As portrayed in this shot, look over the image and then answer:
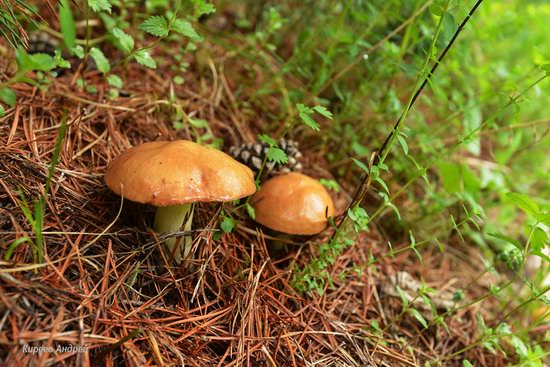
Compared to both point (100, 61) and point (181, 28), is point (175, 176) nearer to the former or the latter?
point (181, 28)

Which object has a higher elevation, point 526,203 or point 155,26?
point 155,26

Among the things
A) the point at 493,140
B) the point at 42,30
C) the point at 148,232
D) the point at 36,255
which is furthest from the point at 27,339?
the point at 493,140

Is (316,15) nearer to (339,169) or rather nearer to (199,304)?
(339,169)

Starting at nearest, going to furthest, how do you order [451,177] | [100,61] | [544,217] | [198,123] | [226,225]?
[544,217] → [226,225] → [100,61] → [198,123] → [451,177]

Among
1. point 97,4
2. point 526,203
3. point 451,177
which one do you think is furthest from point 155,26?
point 451,177

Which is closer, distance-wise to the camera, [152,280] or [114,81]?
[152,280]

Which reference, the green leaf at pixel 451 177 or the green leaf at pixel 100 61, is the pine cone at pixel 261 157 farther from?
the green leaf at pixel 451 177

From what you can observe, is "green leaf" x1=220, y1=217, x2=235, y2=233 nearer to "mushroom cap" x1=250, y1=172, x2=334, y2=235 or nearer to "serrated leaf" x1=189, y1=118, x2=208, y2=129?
"mushroom cap" x1=250, y1=172, x2=334, y2=235

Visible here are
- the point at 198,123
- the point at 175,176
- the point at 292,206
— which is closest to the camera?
the point at 175,176
